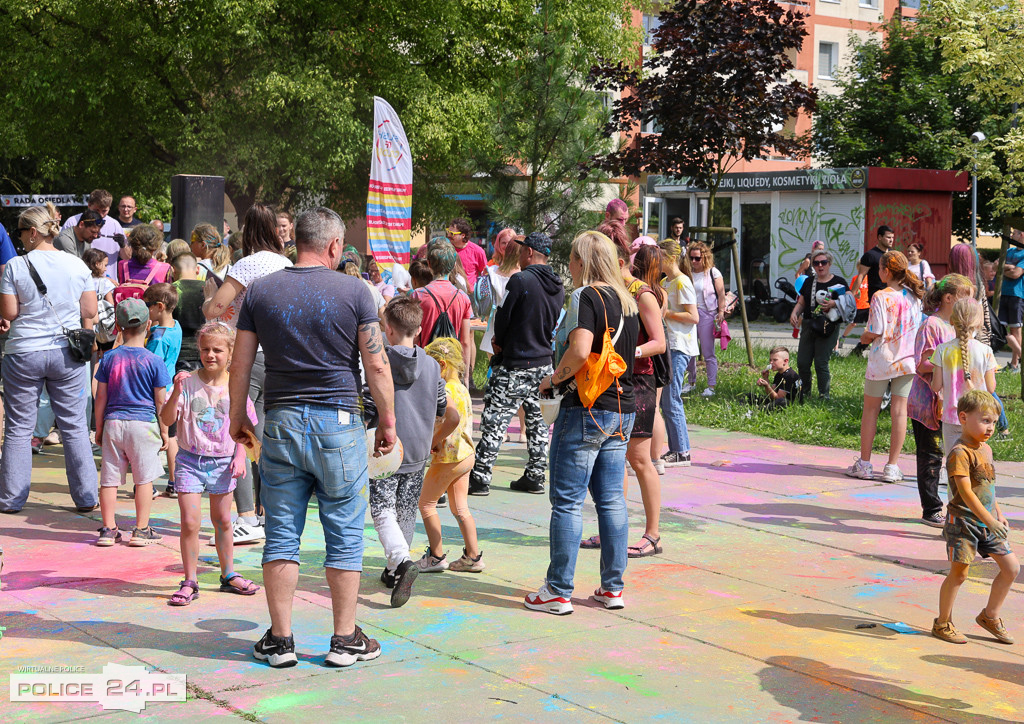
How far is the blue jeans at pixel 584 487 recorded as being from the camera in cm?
Answer: 555

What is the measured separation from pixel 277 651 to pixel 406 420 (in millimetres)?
1393

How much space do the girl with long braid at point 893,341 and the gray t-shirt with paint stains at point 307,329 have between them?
17.5ft

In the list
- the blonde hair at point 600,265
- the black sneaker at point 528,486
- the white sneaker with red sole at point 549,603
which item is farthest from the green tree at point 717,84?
the white sneaker with red sole at point 549,603

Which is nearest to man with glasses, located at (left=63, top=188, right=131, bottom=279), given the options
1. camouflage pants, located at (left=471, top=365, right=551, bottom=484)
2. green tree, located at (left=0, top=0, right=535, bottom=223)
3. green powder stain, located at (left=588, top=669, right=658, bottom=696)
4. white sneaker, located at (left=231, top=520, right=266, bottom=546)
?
camouflage pants, located at (left=471, top=365, right=551, bottom=484)

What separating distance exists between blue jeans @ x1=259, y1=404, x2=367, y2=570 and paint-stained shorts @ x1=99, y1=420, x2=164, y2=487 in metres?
2.27

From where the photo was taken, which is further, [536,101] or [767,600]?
[536,101]

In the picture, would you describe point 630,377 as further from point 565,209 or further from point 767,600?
point 565,209

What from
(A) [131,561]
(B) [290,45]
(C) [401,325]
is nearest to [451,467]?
(C) [401,325]

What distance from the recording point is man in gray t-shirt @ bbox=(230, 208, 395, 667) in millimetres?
4645

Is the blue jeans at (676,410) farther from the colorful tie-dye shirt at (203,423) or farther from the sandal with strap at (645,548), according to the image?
the colorful tie-dye shirt at (203,423)

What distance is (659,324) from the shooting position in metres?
6.67

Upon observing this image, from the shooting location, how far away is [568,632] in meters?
5.31

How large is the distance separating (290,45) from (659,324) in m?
18.9

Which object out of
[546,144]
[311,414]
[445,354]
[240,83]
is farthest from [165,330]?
[240,83]
